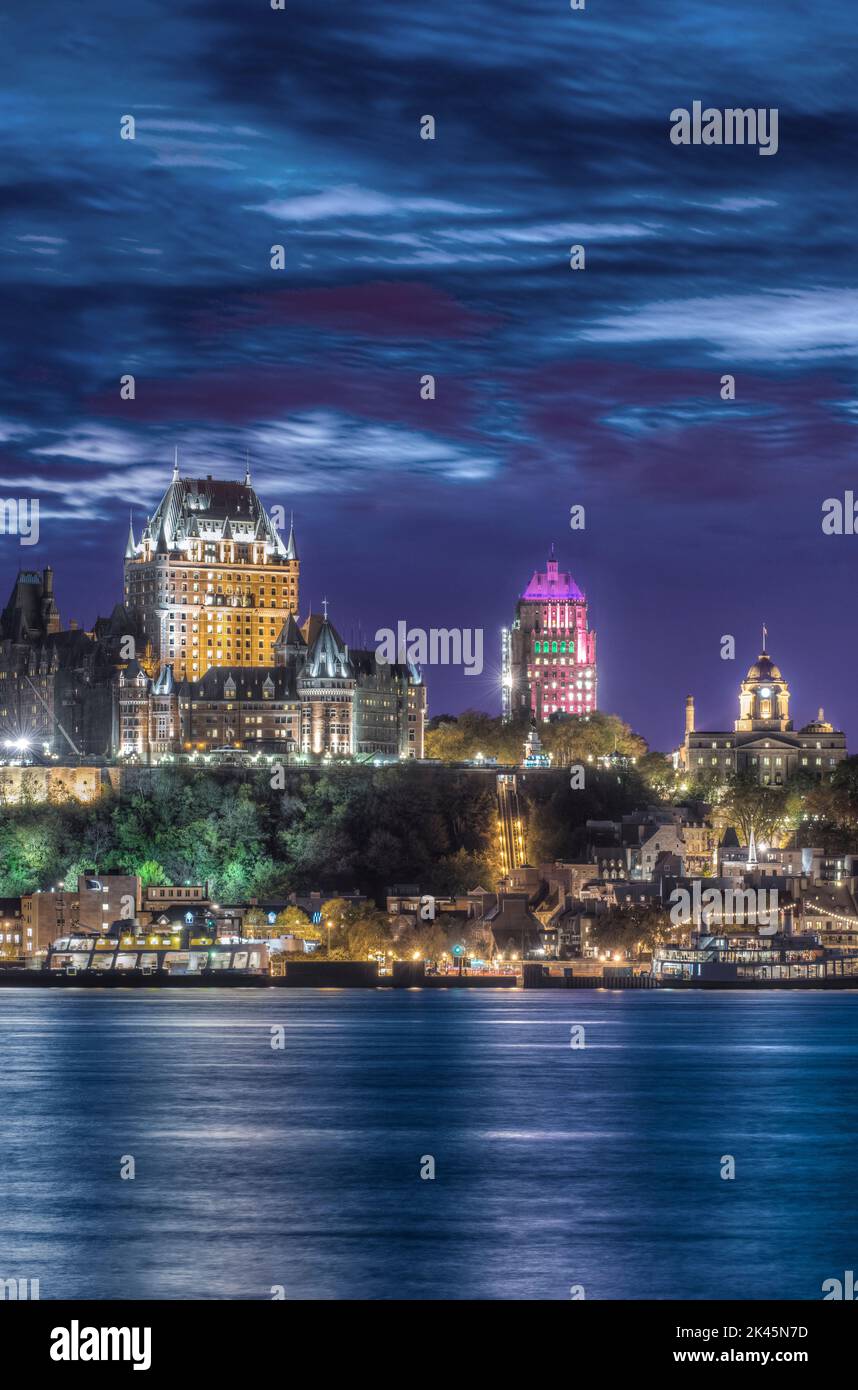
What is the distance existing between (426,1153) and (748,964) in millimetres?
85139

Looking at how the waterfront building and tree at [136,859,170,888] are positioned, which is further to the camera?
tree at [136,859,170,888]

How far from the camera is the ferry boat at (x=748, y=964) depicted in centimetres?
15175

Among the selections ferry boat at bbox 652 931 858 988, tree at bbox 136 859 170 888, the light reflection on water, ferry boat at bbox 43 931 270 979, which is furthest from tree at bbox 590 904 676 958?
the light reflection on water

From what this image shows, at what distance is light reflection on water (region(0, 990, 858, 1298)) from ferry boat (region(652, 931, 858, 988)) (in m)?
32.3

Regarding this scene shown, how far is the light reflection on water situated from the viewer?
52.3 m

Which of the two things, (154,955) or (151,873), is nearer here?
(154,955)

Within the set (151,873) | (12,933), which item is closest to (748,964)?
(151,873)

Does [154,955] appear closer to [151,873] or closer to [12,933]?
[12,933]

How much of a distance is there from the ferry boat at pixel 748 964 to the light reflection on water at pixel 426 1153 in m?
32.3

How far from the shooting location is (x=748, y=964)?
154m

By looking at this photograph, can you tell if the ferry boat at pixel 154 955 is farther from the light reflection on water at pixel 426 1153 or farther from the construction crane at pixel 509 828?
the light reflection on water at pixel 426 1153

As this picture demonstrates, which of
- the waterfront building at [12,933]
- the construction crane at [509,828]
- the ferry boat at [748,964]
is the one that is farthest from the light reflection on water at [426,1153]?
the construction crane at [509,828]

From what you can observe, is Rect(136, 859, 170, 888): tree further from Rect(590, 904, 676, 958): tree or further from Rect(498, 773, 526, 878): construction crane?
Rect(590, 904, 676, 958): tree
